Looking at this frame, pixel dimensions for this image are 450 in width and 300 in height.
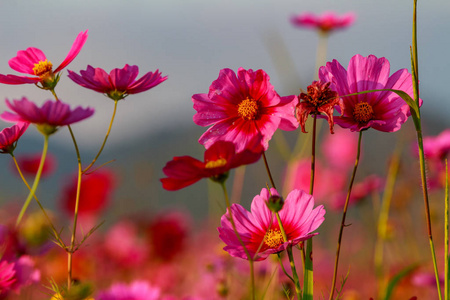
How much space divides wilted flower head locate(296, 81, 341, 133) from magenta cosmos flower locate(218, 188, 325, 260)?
0.08 metres

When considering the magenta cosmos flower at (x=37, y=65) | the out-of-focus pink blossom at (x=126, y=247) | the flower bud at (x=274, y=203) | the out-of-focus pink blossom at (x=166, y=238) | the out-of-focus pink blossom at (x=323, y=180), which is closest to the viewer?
the flower bud at (x=274, y=203)

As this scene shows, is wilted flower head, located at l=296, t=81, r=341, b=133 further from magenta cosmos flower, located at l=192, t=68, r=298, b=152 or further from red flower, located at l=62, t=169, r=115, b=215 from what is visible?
red flower, located at l=62, t=169, r=115, b=215

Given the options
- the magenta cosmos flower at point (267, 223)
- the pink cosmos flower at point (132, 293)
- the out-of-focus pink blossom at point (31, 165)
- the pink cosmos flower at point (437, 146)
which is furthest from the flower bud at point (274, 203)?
the out-of-focus pink blossom at point (31, 165)

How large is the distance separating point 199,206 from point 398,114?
12.2 meters

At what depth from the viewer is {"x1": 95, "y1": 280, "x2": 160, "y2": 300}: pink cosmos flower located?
76cm

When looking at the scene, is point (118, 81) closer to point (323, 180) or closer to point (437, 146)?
point (437, 146)

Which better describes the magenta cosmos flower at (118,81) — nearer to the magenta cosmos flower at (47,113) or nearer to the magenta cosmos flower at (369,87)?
the magenta cosmos flower at (47,113)

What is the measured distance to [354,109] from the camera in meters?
0.53

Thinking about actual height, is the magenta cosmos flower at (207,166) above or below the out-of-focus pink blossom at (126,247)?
above

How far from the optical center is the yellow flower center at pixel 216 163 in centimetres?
44

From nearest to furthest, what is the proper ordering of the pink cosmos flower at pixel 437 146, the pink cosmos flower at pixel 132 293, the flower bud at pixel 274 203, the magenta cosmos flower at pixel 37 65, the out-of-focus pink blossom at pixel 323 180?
the flower bud at pixel 274 203
the magenta cosmos flower at pixel 37 65
the pink cosmos flower at pixel 132 293
the pink cosmos flower at pixel 437 146
the out-of-focus pink blossom at pixel 323 180

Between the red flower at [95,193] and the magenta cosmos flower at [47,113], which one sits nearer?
the magenta cosmos flower at [47,113]

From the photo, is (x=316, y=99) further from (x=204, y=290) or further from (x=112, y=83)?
(x=204, y=290)

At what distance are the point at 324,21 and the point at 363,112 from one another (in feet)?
4.03
